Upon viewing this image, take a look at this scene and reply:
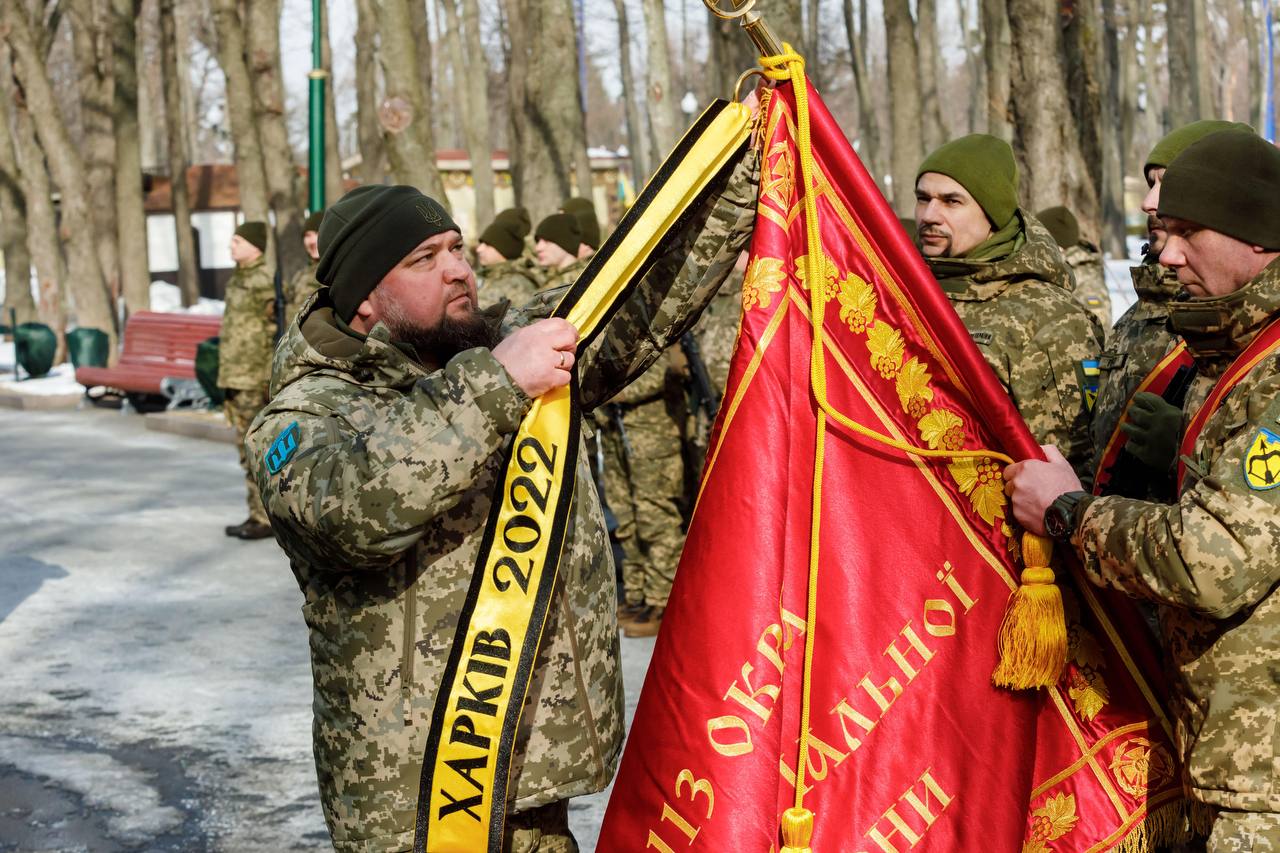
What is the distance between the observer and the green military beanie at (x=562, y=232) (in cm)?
996

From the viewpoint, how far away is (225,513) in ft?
40.0

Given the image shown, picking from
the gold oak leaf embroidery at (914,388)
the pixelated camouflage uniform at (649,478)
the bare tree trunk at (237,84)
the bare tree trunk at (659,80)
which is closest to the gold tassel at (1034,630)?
the gold oak leaf embroidery at (914,388)

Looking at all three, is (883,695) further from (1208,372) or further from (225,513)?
(225,513)

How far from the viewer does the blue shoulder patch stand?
123 inches

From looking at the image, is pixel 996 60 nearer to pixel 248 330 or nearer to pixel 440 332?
pixel 248 330

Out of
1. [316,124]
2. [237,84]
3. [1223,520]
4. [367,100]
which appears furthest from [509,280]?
[367,100]

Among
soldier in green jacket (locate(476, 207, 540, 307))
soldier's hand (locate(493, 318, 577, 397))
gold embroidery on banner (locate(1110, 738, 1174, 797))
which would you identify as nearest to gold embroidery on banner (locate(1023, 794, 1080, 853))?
gold embroidery on banner (locate(1110, 738, 1174, 797))

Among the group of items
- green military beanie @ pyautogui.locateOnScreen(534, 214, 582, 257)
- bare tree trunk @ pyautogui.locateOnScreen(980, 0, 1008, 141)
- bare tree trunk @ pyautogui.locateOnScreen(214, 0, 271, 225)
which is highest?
bare tree trunk @ pyautogui.locateOnScreen(214, 0, 271, 225)

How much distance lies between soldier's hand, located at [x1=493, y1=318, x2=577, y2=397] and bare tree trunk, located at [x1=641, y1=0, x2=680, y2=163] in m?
15.8

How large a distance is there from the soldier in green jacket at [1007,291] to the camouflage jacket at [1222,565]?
4.93 ft

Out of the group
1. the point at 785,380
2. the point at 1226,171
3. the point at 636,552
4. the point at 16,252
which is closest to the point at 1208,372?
the point at 1226,171

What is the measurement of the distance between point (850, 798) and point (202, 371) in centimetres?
1486

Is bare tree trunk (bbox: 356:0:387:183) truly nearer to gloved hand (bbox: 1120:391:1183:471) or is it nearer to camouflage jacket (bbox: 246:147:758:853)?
camouflage jacket (bbox: 246:147:758:853)

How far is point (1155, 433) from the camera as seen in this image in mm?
3479
